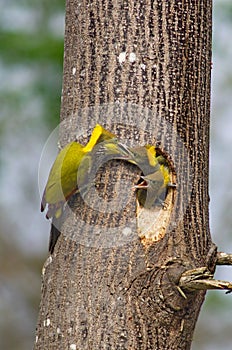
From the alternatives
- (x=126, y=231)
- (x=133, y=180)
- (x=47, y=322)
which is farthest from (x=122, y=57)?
(x=47, y=322)

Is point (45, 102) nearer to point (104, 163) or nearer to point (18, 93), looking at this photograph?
point (18, 93)

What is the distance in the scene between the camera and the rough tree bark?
2.00m

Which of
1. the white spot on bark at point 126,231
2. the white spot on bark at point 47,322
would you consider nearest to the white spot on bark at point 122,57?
the white spot on bark at point 126,231

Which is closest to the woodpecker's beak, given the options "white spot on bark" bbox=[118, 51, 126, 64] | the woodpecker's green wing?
the woodpecker's green wing

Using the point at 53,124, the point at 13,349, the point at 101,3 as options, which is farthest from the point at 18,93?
the point at 101,3

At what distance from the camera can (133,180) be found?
82.7 inches

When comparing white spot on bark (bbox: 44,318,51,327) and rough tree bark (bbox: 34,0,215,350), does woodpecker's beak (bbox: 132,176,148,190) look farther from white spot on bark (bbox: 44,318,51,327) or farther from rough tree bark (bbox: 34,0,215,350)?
white spot on bark (bbox: 44,318,51,327)

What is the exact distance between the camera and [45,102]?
6848 millimetres

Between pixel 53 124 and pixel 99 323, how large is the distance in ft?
17.3

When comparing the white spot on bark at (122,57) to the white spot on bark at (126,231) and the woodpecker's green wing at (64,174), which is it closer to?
the woodpecker's green wing at (64,174)

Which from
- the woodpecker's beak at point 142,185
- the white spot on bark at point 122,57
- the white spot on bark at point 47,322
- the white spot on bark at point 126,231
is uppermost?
the white spot on bark at point 122,57

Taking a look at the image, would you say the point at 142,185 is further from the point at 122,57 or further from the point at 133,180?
the point at 122,57

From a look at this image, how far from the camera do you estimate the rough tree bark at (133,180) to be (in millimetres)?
1996

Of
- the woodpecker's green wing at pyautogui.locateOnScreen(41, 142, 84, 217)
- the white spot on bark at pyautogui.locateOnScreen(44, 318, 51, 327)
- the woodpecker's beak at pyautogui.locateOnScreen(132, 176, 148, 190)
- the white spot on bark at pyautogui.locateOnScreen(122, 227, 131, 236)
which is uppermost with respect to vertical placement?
the woodpecker's green wing at pyautogui.locateOnScreen(41, 142, 84, 217)
